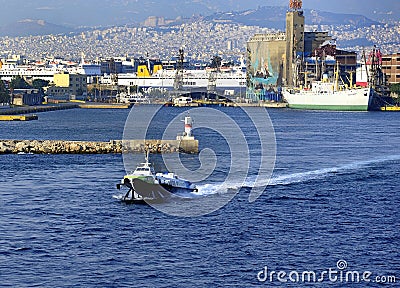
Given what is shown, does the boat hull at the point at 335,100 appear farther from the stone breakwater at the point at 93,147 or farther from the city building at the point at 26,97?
the stone breakwater at the point at 93,147

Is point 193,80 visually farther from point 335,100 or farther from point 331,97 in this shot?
point 335,100

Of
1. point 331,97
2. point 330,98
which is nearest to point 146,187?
point 331,97

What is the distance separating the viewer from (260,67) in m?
82.2

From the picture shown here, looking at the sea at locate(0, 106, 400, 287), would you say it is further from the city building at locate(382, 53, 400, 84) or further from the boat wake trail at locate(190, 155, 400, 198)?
the city building at locate(382, 53, 400, 84)

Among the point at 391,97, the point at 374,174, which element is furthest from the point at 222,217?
the point at 391,97

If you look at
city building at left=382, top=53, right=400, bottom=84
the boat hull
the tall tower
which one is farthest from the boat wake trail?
the tall tower

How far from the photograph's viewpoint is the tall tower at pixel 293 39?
256ft

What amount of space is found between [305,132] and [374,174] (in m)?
15.4

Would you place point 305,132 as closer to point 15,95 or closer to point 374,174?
point 374,174

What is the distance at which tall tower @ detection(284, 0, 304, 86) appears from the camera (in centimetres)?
7799
